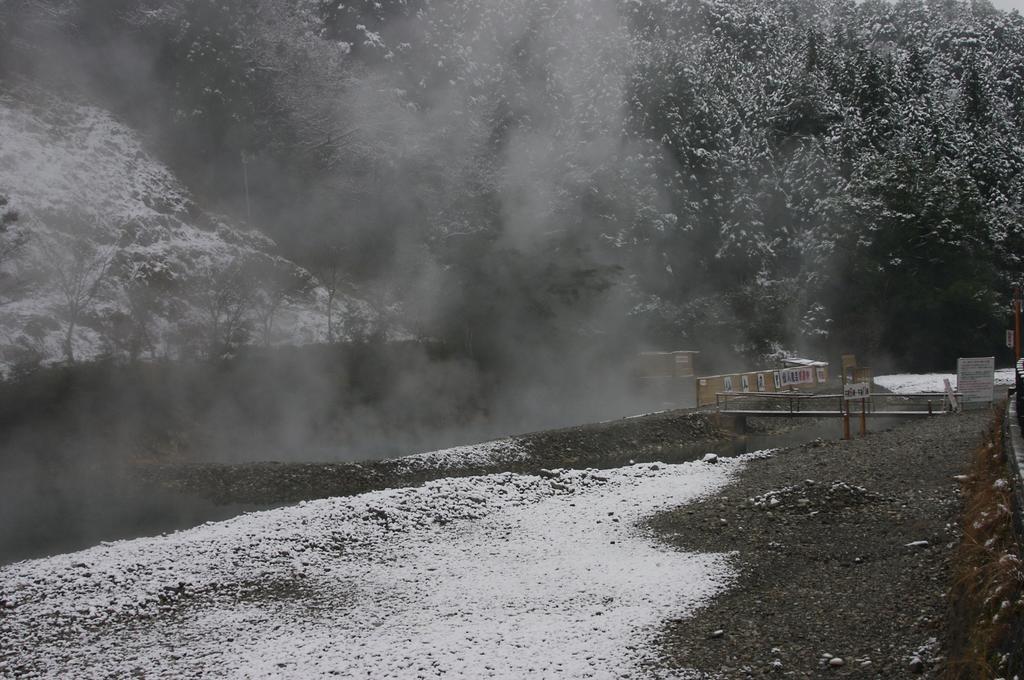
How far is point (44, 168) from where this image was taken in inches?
942

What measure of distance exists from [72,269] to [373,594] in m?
17.0

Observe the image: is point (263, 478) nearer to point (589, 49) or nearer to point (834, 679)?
point (834, 679)

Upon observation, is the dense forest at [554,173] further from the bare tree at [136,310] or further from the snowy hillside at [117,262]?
the bare tree at [136,310]

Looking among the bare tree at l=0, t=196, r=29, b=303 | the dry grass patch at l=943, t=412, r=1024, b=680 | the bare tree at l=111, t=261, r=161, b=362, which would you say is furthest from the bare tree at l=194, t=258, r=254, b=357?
the dry grass patch at l=943, t=412, r=1024, b=680

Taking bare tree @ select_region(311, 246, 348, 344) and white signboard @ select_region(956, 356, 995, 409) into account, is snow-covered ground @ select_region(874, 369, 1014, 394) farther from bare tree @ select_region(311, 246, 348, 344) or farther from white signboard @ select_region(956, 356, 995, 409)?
bare tree @ select_region(311, 246, 348, 344)

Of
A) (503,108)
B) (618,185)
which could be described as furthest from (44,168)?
(618,185)

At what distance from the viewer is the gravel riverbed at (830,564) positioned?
5.39 metres

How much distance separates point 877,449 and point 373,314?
1624 centimetres

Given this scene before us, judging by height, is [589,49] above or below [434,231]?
above

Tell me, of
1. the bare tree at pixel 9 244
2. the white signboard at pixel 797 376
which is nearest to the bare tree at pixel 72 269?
the bare tree at pixel 9 244

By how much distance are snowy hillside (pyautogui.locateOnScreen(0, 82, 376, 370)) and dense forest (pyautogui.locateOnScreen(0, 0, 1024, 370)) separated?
Result: 1.55 metres

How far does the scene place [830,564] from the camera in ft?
24.0

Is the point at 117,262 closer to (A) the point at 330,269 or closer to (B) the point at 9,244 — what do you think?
(B) the point at 9,244

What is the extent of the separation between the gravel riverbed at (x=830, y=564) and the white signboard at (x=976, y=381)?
20.5ft
